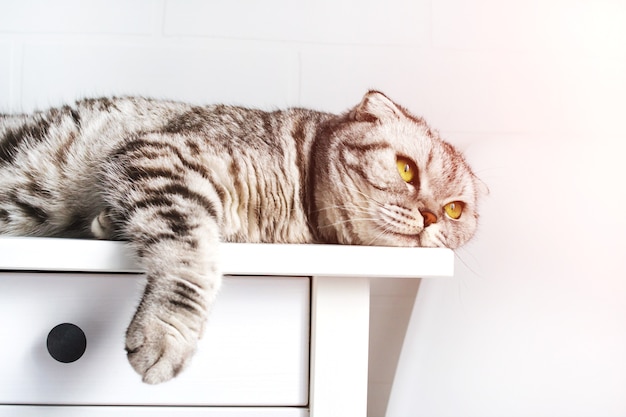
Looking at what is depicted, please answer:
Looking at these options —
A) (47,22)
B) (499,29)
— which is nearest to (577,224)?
(499,29)

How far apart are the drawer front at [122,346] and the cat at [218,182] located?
4 centimetres

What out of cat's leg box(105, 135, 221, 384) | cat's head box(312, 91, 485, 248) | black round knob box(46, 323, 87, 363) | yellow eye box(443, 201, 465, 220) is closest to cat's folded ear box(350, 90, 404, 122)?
cat's head box(312, 91, 485, 248)

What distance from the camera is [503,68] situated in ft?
4.52

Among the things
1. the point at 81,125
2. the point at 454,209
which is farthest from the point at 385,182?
the point at 81,125

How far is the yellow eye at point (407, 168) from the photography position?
0.89 meters

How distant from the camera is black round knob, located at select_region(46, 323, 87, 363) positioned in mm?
647

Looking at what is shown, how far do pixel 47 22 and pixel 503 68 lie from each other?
1.01 meters

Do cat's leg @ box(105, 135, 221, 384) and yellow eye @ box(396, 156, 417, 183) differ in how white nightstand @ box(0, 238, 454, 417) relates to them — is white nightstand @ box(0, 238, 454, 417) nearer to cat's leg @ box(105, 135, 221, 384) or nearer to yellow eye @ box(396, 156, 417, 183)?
cat's leg @ box(105, 135, 221, 384)

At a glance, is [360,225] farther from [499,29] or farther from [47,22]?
[47,22]

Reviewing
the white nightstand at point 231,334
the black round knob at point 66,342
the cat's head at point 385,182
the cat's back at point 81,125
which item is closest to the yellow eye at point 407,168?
the cat's head at point 385,182

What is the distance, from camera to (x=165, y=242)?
699mm

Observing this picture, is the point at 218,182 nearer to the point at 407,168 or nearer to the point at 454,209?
the point at 407,168

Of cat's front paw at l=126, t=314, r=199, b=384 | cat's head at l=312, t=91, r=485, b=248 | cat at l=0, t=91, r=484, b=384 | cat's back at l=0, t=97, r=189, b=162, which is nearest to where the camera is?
cat's front paw at l=126, t=314, r=199, b=384

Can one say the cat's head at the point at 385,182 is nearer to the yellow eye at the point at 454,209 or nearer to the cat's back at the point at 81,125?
the yellow eye at the point at 454,209
